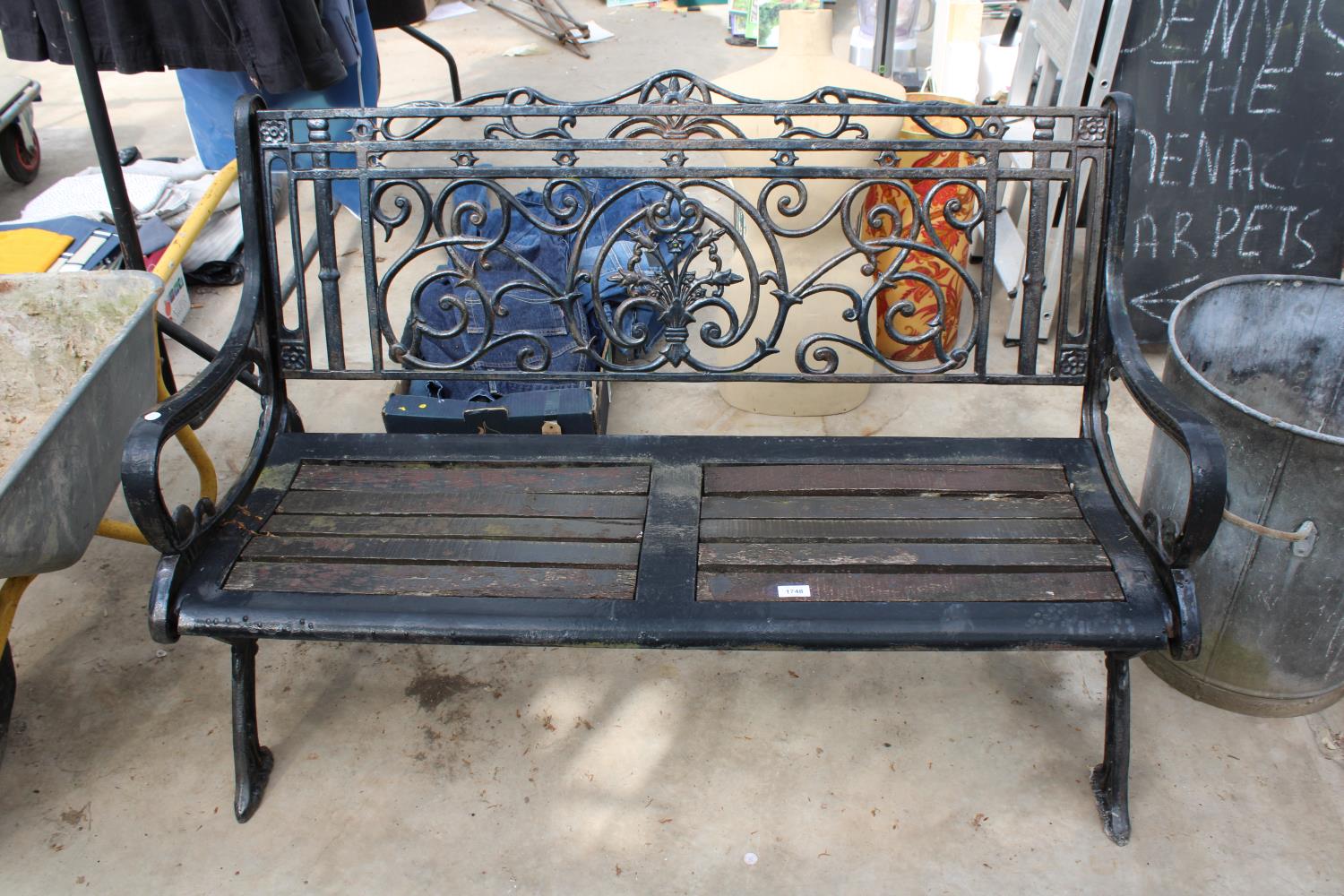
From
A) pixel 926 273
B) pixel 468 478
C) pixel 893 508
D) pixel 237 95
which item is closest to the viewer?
pixel 893 508

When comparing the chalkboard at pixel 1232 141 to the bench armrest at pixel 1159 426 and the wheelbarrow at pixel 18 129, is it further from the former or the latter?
the wheelbarrow at pixel 18 129

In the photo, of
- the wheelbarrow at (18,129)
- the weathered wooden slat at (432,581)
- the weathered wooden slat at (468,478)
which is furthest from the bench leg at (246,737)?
the wheelbarrow at (18,129)

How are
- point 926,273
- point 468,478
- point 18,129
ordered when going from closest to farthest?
point 468,478 < point 926,273 < point 18,129

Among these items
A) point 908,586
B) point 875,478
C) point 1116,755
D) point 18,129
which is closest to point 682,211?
point 875,478

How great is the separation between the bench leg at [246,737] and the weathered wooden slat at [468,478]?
38 cm

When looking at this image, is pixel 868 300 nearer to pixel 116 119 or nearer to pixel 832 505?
pixel 832 505

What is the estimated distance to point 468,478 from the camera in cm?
231

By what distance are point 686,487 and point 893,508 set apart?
441 mm

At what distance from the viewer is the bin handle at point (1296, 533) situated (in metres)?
2.08

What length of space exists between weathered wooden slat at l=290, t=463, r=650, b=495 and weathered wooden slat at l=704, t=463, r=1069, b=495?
197 mm

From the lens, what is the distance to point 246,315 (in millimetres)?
2297

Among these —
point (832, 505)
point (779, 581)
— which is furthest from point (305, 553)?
point (832, 505)

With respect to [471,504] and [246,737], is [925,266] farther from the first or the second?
[246,737]

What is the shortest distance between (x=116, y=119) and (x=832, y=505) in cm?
583
